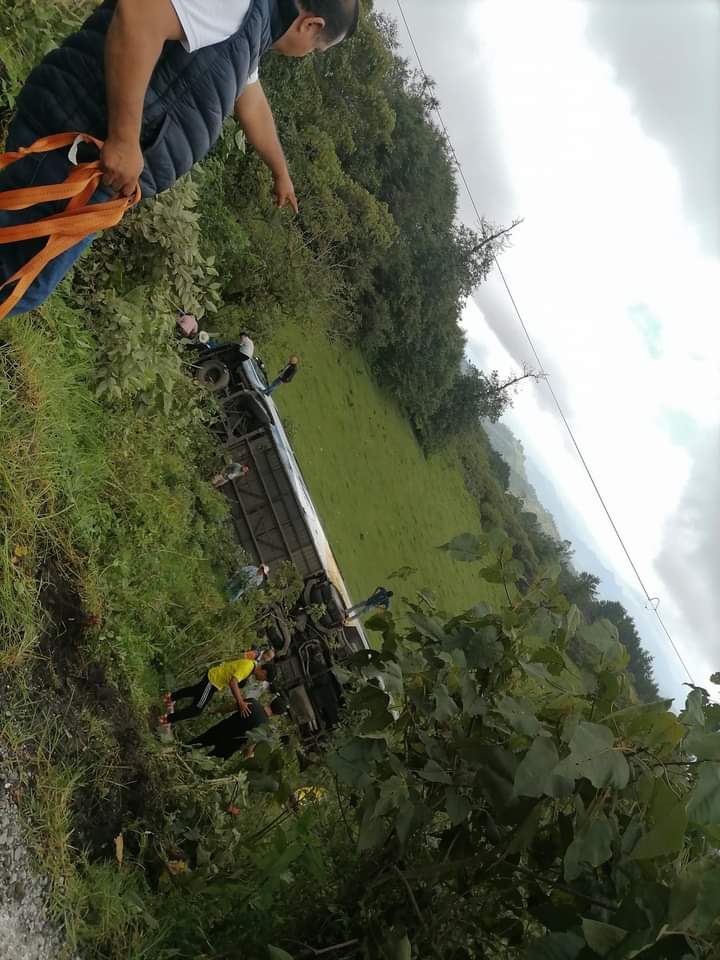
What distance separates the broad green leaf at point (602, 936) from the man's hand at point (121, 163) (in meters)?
2.03

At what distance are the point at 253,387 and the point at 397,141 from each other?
14.8m

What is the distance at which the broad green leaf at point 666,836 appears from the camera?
125cm

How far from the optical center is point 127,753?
11.1ft

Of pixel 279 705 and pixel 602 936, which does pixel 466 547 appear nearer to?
pixel 602 936

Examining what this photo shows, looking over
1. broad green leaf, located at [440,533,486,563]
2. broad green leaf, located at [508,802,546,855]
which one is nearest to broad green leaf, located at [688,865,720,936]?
broad green leaf, located at [508,802,546,855]

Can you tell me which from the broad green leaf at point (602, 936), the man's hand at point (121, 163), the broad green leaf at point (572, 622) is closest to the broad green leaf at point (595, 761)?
the broad green leaf at point (602, 936)

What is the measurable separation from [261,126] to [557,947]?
8.24 feet

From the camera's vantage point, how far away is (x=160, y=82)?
1.73 metres

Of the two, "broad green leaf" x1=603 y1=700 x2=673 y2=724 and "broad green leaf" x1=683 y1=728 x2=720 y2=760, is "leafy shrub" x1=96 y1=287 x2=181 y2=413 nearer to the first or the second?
"broad green leaf" x1=603 y1=700 x2=673 y2=724

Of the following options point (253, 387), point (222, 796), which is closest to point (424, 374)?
point (253, 387)

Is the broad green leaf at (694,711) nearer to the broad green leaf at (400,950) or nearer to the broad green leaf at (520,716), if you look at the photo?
the broad green leaf at (520,716)

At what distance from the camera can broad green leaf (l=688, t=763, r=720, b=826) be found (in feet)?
4.16

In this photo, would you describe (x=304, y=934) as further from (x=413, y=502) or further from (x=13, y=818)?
(x=413, y=502)

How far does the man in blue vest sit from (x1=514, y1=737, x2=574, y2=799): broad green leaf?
1.78 m
